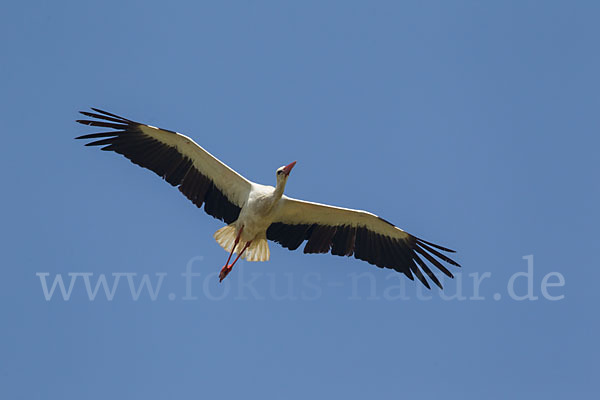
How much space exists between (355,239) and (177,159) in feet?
7.74

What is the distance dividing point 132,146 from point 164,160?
16.2 inches

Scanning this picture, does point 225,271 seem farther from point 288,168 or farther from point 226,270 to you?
point 288,168

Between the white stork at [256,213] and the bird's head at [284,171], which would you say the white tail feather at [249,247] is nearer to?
the white stork at [256,213]

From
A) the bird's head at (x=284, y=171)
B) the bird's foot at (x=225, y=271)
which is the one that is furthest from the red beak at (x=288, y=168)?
the bird's foot at (x=225, y=271)

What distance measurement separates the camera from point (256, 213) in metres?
14.9

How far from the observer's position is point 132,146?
49.3 feet

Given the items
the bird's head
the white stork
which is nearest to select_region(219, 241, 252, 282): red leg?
the white stork

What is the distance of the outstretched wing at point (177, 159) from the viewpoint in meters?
14.9

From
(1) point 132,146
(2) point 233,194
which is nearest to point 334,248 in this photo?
(2) point 233,194

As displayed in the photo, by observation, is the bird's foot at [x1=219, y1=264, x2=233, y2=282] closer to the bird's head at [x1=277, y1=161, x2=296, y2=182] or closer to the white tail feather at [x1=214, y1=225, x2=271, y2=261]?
the white tail feather at [x1=214, y1=225, x2=271, y2=261]

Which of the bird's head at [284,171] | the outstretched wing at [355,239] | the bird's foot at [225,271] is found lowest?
the bird's foot at [225,271]

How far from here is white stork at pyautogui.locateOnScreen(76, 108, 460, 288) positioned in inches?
588

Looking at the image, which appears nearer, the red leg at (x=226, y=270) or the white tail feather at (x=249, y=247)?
the red leg at (x=226, y=270)

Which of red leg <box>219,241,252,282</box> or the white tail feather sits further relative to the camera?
the white tail feather
